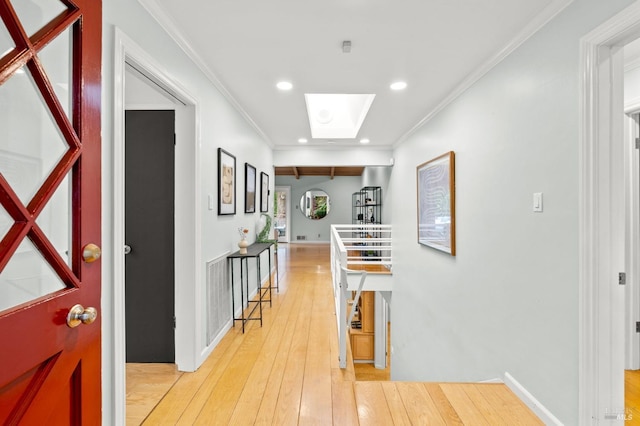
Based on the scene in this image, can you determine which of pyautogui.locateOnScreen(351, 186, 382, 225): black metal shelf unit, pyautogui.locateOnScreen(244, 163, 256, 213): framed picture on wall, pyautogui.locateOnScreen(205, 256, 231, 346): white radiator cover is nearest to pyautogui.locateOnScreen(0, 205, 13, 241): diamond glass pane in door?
pyautogui.locateOnScreen(205, 256, 231, 346): white radiator cover

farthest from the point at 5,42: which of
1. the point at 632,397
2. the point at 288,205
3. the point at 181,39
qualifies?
the point at 288,205

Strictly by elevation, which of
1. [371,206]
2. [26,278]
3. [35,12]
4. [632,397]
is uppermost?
[35,12]

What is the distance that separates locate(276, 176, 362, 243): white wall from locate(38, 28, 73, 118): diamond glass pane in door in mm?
10488

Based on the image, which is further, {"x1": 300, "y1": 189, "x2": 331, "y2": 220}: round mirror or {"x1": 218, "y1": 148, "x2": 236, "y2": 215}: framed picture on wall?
{"x1": 300, "y1": 189, "x2": 331, "y2": 220}: round mirror

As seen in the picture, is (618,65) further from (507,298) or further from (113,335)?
(113,335)

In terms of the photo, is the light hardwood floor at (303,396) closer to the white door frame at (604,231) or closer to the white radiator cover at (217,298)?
the white radiator cover at (217,298)

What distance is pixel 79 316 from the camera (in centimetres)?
103

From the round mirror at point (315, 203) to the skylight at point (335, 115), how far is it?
262 inches

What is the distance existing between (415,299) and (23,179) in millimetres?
4213

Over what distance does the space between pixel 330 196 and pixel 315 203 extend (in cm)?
63

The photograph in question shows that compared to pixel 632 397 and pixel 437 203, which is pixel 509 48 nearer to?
pixel 437 203

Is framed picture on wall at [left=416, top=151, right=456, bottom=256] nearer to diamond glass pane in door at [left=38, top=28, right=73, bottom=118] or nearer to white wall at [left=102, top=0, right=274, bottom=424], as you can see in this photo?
white wall at [left=102, top=0, right=274, bottom=424]

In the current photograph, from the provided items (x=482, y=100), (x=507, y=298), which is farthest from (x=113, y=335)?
(x=482, y=100)

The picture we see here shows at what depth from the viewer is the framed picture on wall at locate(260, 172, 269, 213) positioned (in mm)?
4715
